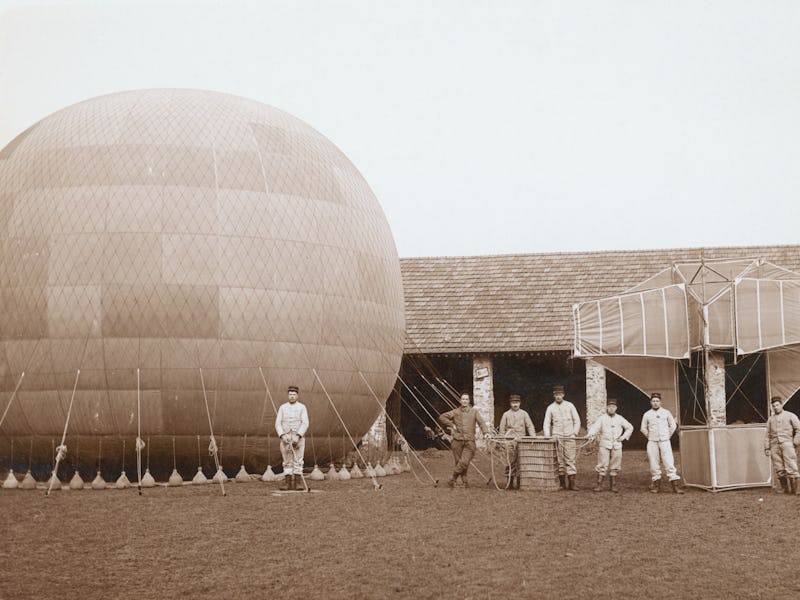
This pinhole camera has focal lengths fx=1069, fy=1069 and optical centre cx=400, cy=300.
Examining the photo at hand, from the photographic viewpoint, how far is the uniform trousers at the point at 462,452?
56.7ft

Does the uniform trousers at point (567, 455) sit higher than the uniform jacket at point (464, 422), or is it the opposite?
the uniform jacket at point (464, 422)

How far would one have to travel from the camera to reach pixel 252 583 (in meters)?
8.55

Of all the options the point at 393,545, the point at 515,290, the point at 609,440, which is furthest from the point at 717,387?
the point at 393,545

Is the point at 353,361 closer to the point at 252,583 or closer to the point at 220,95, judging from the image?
the point at 220,95

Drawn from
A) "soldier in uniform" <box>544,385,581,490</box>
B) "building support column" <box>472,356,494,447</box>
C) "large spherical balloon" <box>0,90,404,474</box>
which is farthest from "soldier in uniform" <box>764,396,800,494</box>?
"building support column" <box>472,356,494,447</box>

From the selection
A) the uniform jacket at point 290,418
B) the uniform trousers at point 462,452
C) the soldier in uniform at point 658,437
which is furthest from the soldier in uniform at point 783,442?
the uniform jacket at point 290,418

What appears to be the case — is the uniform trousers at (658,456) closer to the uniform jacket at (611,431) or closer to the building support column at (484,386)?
the uniform jacket at (611,431)

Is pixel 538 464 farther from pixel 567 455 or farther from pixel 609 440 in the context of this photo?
pixel 609 440

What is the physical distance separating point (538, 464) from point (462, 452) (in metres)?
1.42

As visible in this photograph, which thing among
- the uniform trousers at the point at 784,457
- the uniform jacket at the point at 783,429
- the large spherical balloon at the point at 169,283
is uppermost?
the large spherical balloon at the point at 169,283

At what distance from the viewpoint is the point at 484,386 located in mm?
30250

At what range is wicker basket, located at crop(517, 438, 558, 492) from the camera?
16.6 m

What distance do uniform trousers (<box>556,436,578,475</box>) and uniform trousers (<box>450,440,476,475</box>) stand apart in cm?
141

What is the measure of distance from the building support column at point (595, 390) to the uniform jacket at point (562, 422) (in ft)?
39.1
